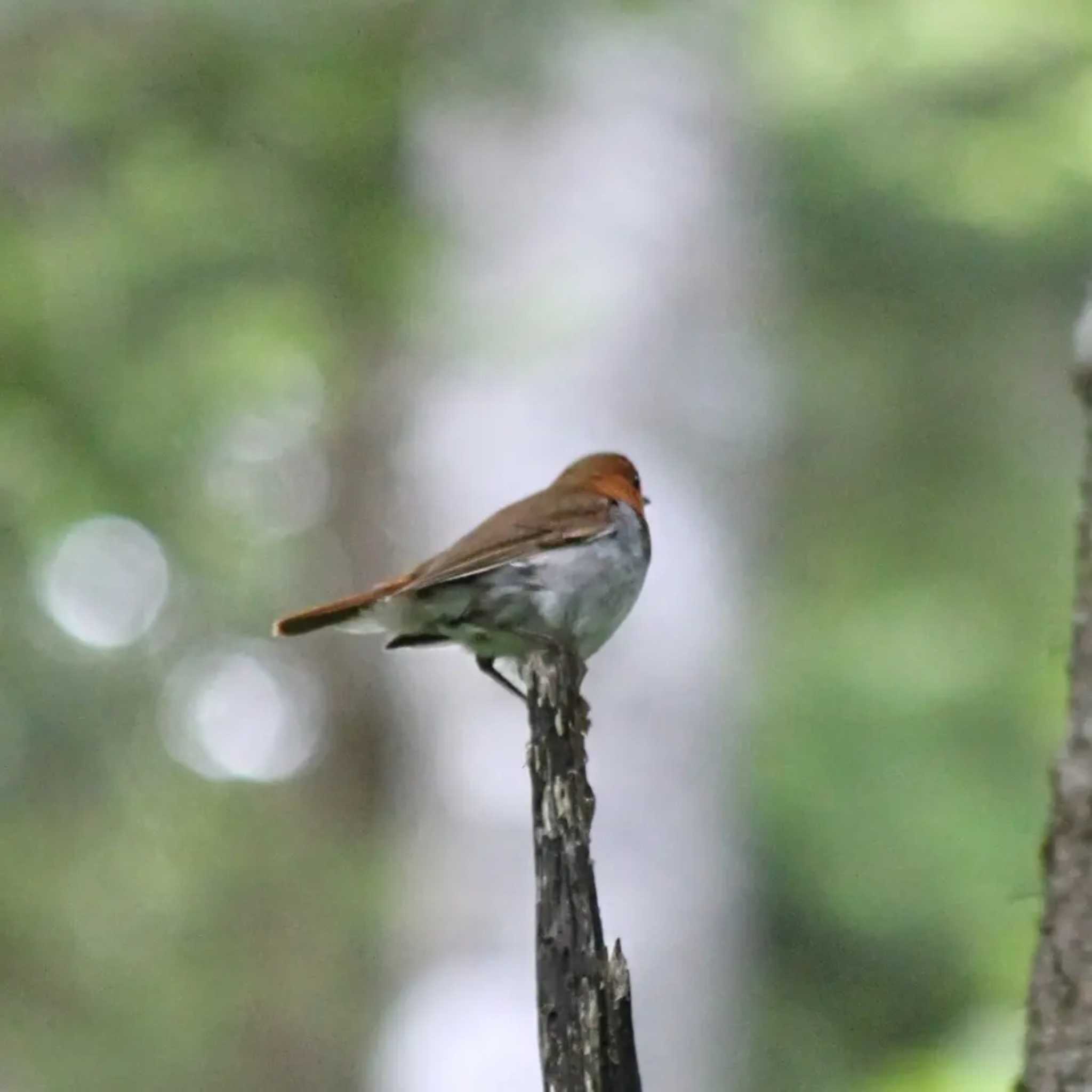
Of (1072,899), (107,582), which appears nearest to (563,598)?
(1072,899)

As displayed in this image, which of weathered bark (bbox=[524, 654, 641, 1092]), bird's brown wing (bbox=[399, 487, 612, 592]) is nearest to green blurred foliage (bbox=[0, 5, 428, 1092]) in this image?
bird's brown wing (bbox=[399, 487, 612, 592])

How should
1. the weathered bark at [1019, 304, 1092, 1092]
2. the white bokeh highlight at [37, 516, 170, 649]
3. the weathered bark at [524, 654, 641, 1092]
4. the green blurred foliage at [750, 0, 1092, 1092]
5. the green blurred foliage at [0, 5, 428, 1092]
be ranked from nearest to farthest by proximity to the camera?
the weathered bark at [1019, 304, 1092, 1092] < the weathered bark at [524, 654, 641, 1092] < the green blurred foliage at [750, 0, 1092, 1092] < the green blurred foliage at [0, 5, 428, 1092] < the white bokeh highlight at [37, 516, 170, 649]

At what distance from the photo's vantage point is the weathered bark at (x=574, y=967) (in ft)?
8.46

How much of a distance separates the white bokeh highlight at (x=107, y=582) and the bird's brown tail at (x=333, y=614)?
303cm

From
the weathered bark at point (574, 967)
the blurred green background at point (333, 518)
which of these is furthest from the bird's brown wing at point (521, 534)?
the blurred green background at point (333, 518)

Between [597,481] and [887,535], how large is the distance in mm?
3835

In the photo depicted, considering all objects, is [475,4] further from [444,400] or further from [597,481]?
[597,481]

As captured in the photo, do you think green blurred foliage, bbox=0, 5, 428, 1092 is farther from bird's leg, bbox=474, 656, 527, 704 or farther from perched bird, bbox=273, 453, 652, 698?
perched bird, bbox=273, 453, 652, 698

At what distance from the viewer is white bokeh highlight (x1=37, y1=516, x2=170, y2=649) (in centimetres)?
722

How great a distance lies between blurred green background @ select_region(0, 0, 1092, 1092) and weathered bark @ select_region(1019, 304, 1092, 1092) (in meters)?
3.60

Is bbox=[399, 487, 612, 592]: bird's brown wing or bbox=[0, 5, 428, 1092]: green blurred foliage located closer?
bbox=[399, 487, 612, 592]: bird's brown wing

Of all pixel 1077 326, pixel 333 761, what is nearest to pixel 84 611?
pixel 333 761

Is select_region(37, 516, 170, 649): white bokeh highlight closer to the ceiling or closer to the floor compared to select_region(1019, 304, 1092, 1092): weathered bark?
closer to the ceiling

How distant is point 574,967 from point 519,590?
6.16ft
